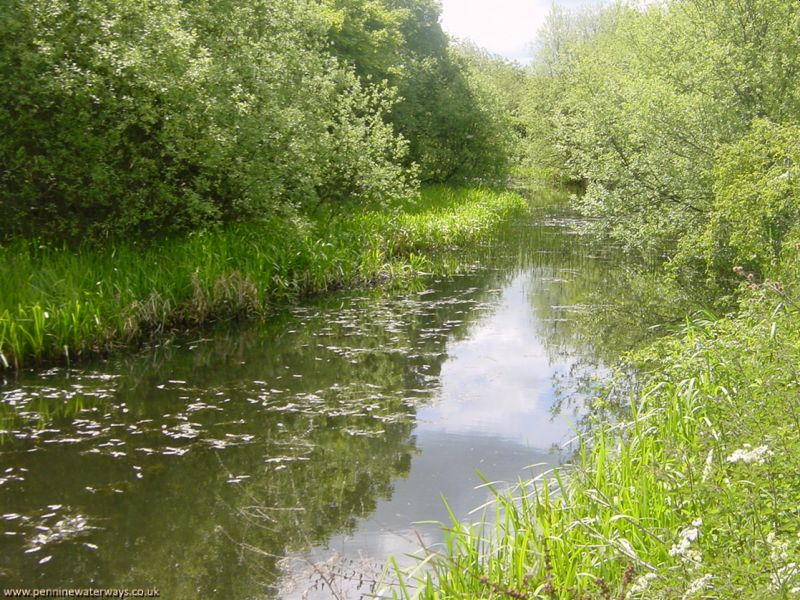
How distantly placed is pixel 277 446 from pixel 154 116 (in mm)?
6207

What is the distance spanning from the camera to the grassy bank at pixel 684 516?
292cm

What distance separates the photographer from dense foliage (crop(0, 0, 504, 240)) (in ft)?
34.5

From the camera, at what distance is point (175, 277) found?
38.0 ft

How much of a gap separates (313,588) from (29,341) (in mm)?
6030

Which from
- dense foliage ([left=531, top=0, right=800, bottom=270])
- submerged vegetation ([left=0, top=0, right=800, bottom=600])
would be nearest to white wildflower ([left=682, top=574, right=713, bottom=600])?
submerged vegetation ([left=0, top=0, right=800, bottom=600])

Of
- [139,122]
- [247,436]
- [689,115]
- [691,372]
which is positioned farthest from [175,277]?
[689,115]

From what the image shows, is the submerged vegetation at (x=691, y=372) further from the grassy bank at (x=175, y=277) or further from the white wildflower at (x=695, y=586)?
the grassy bank at (x=175, y=277)

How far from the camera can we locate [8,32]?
33.6 ft

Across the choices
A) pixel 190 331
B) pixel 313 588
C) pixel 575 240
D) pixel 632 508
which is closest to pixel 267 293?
pixel 190 331

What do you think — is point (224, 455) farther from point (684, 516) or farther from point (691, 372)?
point (691, 372)

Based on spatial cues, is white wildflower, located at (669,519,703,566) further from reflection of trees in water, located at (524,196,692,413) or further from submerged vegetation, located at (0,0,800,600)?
reflection of trees in water, located at (524,196,692,413)

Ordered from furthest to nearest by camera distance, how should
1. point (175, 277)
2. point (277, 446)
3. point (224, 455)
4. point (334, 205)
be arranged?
point (334, 205) → point (175, 277) → point (277, 446) → point (224, 455)

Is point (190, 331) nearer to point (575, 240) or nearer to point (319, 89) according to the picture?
point (319, 89)

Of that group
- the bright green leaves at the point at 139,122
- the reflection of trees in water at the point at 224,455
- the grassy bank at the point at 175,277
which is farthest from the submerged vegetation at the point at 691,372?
the bright green leaves at the point at 139,122
